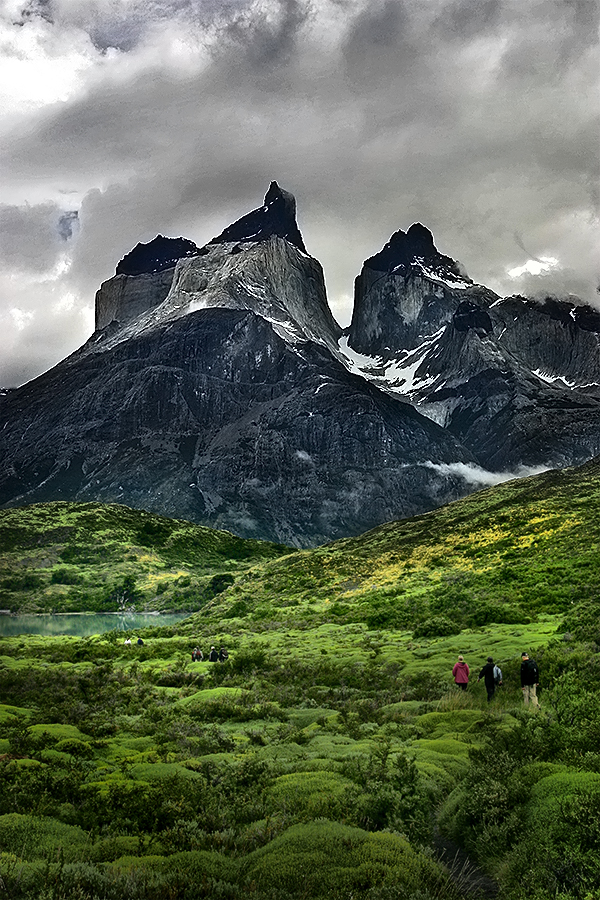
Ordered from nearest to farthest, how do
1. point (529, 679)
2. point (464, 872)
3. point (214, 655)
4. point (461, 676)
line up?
1. point (464, 872)
2. point (529, 679)
3. point (461, 676)
4. point (214, 655)

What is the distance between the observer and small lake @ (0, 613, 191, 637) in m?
106

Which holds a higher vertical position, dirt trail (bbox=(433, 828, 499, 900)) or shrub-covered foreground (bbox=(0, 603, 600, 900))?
shrub-covered foreground (bbox=(0, 603, 600, 900))

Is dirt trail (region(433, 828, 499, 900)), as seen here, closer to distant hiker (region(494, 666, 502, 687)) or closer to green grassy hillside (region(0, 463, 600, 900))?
green grassy hillside (region(0, 463, 600, 900))

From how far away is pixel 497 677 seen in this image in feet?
75.3

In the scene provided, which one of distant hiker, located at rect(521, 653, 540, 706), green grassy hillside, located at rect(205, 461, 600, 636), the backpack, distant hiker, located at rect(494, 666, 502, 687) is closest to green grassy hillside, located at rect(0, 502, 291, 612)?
green grassy hillside, located at rect(205, 461, 600, 636)

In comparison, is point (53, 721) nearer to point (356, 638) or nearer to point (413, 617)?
point (356, 638)

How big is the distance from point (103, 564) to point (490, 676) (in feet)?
513

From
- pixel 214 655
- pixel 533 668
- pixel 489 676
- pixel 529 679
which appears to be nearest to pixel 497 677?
pixel 489 676

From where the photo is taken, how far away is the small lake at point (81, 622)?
106188 millimetres

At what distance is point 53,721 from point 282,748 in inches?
394

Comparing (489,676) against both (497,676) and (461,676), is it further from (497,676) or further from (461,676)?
(461,676)

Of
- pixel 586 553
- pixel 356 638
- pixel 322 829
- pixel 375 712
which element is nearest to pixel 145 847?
pixel 322 829

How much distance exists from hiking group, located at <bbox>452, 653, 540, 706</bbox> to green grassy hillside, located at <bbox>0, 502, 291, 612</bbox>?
11397 cm

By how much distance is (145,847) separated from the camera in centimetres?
1107
